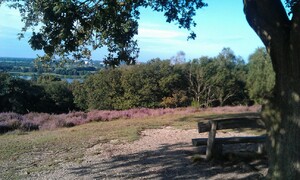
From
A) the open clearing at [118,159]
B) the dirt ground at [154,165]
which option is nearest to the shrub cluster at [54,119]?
the open clearing at [118,159]

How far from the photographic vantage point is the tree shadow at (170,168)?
6.60 m

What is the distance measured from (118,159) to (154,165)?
1038mm

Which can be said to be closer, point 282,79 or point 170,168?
point 282,79

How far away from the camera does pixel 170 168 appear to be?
7.18m

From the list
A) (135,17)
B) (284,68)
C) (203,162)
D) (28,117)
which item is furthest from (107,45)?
(28,117)

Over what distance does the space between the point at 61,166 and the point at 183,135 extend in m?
4.46

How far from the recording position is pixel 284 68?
14.9 ft

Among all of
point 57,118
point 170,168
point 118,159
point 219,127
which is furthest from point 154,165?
point 57,118

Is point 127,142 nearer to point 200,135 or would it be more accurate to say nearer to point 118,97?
point 200,135

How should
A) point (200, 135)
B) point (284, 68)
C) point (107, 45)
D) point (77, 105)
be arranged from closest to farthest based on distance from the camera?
point (284, 68), point (107, 45), point (200, 135), point (77, 105)

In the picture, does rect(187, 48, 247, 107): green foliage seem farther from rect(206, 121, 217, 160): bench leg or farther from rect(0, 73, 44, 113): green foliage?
rect(206, 121, 217, 160): bench leg

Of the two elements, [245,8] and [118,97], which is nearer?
[245,8]

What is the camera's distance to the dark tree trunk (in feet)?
14.6

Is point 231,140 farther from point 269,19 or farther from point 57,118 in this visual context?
point 57,118
